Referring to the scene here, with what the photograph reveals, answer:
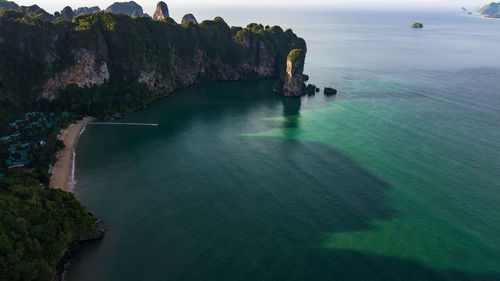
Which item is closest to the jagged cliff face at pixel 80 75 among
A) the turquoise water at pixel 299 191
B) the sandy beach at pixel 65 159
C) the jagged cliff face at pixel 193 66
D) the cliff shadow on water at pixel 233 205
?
the jagged cliff face at pixel 193 66

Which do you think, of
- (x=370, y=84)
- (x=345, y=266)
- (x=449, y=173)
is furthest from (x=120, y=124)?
(x=370, y=84)

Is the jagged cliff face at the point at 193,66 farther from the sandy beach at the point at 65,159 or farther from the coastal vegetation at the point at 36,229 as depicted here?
the coastal vegetation at the point at 36,229

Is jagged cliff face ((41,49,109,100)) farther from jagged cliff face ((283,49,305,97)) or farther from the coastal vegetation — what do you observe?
jagged cliff face ((283,49,305,97))

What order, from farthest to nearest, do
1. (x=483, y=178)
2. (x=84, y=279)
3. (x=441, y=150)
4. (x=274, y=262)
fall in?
1. (x=441, y=150)
2. (x=483, y=178)
3. (x=274, y=262)
4. (x=84, y=279)

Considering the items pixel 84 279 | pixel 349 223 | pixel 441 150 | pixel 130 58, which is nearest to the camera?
pixel 84 279

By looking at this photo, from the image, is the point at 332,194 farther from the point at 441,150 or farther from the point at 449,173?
the point at 441,150

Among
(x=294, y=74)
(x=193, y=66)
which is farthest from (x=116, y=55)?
(x=294, y=74)

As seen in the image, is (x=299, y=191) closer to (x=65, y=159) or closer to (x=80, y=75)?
(x=65, y=159)
